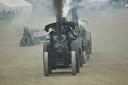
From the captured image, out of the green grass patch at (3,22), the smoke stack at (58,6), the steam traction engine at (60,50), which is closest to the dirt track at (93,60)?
the green grass patch at (3,22)

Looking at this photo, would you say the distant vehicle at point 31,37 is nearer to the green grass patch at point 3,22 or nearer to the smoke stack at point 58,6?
the green grass patch at point 3,22

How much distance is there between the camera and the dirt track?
14.2 meters

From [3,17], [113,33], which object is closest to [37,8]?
[3,17]

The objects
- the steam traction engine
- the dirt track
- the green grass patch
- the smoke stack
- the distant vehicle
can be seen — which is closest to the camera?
the dirt track

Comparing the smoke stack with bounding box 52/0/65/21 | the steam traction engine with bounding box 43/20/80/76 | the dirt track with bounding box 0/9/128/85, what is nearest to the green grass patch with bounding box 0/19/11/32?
the dirt track with bounding box 0/9/128/85

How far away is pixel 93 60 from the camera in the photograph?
20.9 m

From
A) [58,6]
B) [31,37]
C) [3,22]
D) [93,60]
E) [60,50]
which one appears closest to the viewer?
[60,50]

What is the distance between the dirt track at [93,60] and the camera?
46.5 ft

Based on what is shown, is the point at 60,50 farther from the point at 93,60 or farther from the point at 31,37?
the point at 31,37

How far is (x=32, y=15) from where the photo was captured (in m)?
31.9

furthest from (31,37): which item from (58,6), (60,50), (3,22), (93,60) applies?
(60,50)

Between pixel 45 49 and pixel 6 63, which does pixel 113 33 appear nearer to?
pixel 6 63

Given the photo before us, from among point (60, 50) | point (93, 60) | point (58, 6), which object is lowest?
point (93, 60)

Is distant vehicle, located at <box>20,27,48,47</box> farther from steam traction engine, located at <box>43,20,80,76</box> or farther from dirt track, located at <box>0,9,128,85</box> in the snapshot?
steam traction engine, located at <box>43,20,80,76</box>
